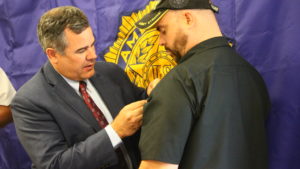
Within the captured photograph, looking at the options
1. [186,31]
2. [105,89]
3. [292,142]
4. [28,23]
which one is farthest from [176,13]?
[28,23]

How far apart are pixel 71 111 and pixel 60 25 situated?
36 cm

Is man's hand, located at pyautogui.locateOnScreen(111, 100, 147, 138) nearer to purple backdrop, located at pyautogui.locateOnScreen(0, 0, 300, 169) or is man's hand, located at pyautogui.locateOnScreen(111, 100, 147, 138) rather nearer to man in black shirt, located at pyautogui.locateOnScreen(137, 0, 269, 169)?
man in black shirt, located at pyautogui.locateOnScreen(137, 0, 269, 169)

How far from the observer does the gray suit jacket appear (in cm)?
132

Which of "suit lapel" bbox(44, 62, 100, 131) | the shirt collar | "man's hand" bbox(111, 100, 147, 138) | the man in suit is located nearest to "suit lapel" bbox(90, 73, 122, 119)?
the man in suit

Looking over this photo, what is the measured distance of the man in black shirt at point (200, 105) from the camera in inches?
37.4

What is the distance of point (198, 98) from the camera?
0.95 m

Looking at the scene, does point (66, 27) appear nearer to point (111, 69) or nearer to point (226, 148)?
point (111, 69)

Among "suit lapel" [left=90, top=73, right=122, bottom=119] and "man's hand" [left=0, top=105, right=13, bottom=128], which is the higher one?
"suit lapel" [left=90, top=73, right=122, bottom=119]

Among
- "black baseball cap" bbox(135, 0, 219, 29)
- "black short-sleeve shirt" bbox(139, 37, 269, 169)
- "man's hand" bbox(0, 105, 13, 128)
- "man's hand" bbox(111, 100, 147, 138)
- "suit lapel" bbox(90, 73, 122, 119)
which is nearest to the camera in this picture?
"black short-sleeve shirt" bbox(139, 37, 269, 169)

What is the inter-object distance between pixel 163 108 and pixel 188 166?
198mm

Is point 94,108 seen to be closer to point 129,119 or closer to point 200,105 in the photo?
point 129,119

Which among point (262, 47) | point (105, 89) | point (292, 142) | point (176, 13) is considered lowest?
point (292, 142)

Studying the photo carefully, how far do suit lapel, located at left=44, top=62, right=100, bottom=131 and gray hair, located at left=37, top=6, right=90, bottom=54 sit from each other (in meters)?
0.13

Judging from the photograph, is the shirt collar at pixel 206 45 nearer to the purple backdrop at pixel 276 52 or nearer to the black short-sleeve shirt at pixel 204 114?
the black short-sleeve shirt at pixel 204 114
